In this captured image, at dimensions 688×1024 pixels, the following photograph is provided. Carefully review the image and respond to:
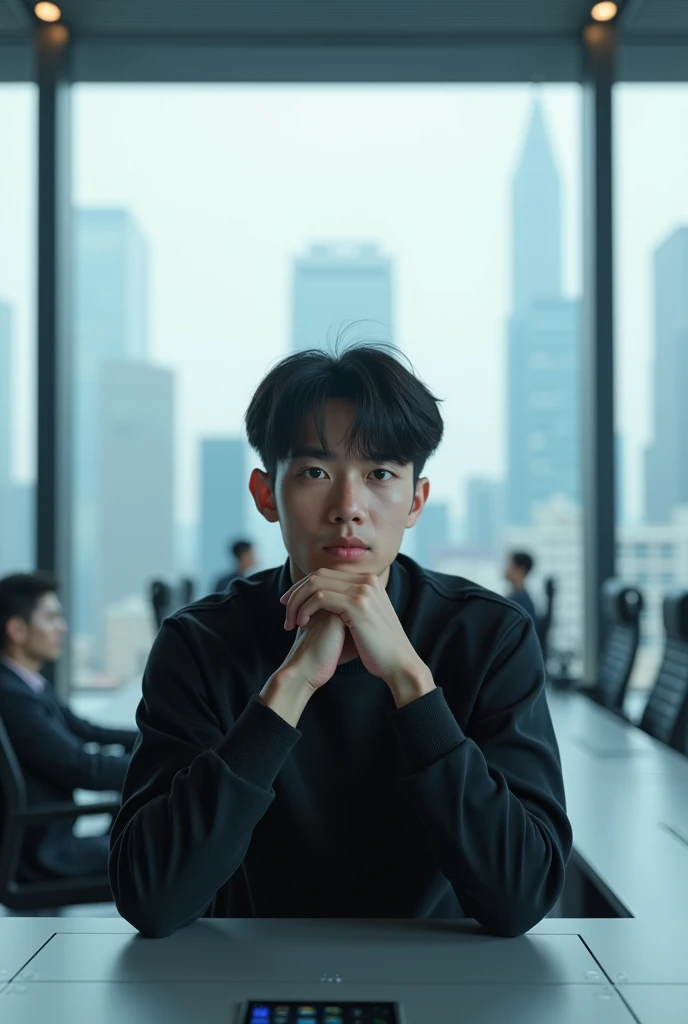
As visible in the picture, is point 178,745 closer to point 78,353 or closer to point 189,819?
point 189,819

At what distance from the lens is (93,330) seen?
17.2 feet

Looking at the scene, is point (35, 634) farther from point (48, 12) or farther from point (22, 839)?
point (48, 12)

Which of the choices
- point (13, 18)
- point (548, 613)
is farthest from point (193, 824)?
point (13, 18)

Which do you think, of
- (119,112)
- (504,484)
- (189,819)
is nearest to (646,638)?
(504,484)

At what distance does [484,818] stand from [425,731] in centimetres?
12

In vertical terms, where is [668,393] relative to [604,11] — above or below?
below

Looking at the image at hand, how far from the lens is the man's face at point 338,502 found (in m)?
1.21

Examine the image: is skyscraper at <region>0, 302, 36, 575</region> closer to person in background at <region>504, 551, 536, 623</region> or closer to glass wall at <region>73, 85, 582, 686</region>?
glass wall at <region>73, 85, 582, 686</region>

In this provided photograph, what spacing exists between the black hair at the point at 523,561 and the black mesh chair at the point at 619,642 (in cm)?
51

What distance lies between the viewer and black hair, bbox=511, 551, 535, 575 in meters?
4.86

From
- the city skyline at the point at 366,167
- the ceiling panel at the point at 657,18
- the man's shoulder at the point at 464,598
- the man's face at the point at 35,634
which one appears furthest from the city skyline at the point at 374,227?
the man's shoulder at the point at 464,598

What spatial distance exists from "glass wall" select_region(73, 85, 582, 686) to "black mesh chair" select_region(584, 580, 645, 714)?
22.4 inches

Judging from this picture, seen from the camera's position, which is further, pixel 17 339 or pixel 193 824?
pixel 17 339

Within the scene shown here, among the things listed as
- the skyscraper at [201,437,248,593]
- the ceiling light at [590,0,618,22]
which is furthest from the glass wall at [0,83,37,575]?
the ceiling light at [590,0,618,22]
